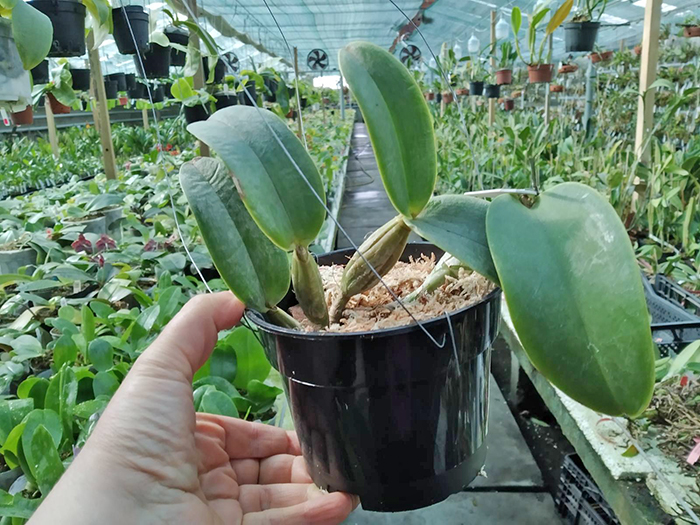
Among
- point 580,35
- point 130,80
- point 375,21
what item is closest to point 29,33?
point 580,35

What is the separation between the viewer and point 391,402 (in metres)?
0.44

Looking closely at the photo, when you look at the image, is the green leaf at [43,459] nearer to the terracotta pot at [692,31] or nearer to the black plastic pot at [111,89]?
the terracotta pot at [692,31]

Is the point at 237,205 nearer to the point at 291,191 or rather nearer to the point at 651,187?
the point at 291,191

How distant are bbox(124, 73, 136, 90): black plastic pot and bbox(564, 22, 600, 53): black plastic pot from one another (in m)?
3.31

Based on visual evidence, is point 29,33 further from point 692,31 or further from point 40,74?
point 692,31

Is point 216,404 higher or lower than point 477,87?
lower

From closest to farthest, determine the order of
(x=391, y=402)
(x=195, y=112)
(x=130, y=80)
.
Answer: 1. (x=391, y=402)
2. (x=195, y=112)
3. (x=130, y=80)

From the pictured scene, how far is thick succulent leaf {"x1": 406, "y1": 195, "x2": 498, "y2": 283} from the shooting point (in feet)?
1.27

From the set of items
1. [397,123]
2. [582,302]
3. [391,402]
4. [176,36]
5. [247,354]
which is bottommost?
[247,354]

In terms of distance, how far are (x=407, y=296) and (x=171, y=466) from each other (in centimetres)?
27

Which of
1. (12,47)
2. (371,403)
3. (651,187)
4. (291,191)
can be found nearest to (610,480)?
(371,403)

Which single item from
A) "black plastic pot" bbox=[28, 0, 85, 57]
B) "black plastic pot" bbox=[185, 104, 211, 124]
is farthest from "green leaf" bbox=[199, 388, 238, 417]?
"black plastic pot" bbox=[185, 104, 211, 124]

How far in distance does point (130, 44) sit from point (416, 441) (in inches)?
69.8

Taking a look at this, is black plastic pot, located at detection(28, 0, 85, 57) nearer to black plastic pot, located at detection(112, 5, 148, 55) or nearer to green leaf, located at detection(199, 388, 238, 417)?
black plastic pot, located at detection(112, 5, 148, 55)
